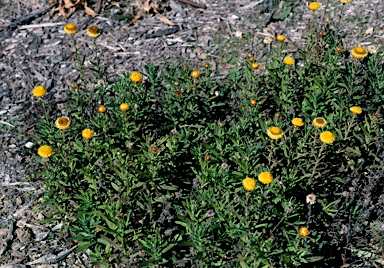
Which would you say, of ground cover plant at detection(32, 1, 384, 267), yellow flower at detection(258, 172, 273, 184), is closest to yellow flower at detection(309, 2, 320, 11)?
ground cover plant at detection(32, 1, 384, 267)

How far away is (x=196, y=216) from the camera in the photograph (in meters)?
4.07

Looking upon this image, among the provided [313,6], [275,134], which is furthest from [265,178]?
[313,6]

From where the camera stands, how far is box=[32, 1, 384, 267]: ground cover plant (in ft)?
13.1

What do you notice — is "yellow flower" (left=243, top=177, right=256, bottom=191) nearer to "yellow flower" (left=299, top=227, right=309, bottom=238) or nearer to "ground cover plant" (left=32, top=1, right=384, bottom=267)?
"ground cover plant" (left=32, top=1, right=384, bottom=267)

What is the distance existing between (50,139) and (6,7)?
140 inches

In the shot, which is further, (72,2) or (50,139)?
(72,2)

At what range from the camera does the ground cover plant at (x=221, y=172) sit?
13.1 feet

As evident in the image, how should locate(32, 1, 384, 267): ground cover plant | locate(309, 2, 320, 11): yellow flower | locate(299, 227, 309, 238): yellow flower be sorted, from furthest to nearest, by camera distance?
1. locate(309, 2, 320, 11): yellow flower
2. locate(32, 1, 384, 267): ground cover plant
3. locate(299, 227, 309, 238): yellow flower

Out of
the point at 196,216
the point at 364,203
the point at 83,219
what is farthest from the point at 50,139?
the point at 364,203

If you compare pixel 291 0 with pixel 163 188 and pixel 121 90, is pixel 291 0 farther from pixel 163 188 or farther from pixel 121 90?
pixel 163 188

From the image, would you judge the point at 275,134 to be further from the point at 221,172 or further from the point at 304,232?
the point at 304,232

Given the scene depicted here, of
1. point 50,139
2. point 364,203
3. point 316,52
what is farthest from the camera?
point 316,52

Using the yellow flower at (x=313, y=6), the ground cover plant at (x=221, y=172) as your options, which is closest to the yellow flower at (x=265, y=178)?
the ground cover plant at (x=221, y=172)

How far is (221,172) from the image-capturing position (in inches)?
165
